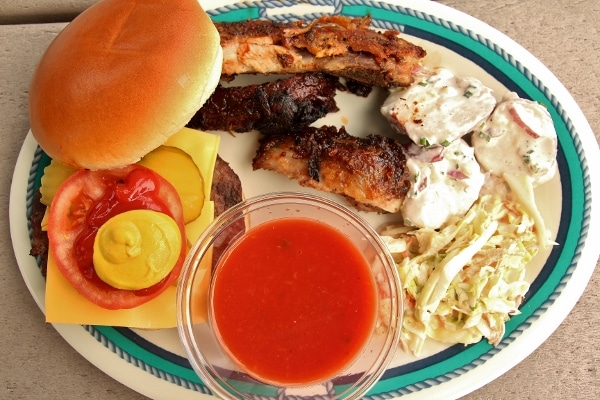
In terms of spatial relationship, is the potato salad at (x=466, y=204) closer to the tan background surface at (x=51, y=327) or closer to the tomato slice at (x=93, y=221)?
the tan background surface at (x=51, y=327)

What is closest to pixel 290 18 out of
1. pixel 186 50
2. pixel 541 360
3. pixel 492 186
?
pixel 186 50

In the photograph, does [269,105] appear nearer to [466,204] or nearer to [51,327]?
[466,204]

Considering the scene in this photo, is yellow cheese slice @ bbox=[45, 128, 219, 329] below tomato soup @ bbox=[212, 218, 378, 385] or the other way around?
below

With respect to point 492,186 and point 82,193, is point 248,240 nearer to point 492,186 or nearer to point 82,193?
point 82,193

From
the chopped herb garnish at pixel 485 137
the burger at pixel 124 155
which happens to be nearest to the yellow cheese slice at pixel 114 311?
the burger at pixel 124 155

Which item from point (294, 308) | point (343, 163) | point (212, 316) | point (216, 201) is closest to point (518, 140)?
point (343, 163)

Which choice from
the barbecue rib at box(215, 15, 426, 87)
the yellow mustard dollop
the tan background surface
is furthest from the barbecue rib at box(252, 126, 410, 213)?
the tan background surface

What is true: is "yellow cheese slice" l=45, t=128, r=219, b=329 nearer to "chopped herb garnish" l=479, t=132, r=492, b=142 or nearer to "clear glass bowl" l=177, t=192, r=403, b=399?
"clear glass bowl" l=177, t=192, r=403, b=399

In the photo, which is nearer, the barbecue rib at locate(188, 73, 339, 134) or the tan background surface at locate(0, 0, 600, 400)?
the barbecue rib at locate(188, 73, 339, 134)
